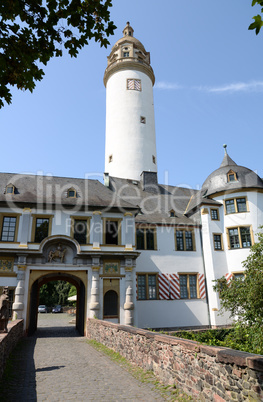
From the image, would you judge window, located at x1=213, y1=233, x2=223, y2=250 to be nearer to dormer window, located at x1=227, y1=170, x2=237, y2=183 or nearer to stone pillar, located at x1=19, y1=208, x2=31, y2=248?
dormer window, located at x1=227, y1=170, x2=237, y2=183

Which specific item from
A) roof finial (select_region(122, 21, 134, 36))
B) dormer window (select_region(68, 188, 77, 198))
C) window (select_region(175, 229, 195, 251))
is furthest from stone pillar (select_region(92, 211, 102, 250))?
roof finial (select_region(122, 21, 134, 36))

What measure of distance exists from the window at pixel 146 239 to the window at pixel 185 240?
1.95 meters

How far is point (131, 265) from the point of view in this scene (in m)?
20.7

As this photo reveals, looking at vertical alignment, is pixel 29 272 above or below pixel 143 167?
below

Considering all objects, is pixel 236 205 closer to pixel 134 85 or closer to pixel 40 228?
pixel 40 228

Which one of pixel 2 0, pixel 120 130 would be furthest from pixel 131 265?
pixel 120 130

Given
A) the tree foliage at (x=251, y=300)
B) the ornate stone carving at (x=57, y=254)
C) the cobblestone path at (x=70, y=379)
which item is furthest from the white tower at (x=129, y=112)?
the cobblestone path at (x=70, y=379)

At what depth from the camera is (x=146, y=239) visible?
24.7 metres

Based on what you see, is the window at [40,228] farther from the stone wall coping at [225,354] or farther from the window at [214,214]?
the stone wall coping at [225,354]

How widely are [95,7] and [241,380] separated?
23.4 feet

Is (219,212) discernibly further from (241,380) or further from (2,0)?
(2,0)

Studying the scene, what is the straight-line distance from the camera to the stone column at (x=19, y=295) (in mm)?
18344

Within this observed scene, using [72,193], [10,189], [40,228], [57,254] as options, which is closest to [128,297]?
[57,254]

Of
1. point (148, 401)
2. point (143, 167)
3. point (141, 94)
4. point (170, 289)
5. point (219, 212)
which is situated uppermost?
point (141, 94)
